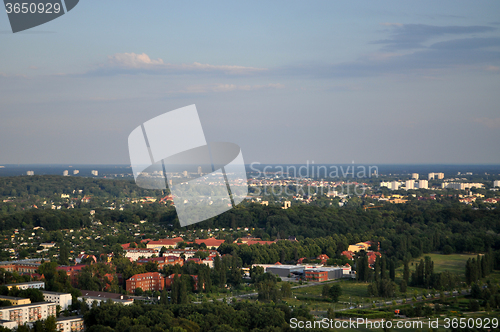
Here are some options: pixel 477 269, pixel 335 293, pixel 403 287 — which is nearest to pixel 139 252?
pixel 335 293

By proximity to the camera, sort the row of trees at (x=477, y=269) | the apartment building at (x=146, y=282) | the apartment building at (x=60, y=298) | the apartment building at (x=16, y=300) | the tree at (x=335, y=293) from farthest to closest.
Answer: the row of trees at (x=477, y=269) < the apartment building at (x=146, y=282) < the tree at (x=335, y=293) < the apartment building at (x=60, y=298) < the apartment building at (x=16, y=300)

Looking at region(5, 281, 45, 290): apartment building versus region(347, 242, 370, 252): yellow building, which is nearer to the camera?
region(5, 281, 45, 290): apartment building

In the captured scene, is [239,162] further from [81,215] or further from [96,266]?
[81,215]

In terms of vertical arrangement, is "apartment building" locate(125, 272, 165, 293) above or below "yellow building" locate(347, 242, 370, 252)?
above

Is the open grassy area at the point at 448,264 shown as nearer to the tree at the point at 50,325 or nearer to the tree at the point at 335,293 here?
the tree at the point at 335,293

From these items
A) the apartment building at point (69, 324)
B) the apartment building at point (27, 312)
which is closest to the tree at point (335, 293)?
the apartment building at point (69, 324)

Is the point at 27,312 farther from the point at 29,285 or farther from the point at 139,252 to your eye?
the point at 139,252

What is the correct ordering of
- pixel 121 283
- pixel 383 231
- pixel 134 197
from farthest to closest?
1. pixel 134 197
2. pixel 383 231
3. pixel 121 283

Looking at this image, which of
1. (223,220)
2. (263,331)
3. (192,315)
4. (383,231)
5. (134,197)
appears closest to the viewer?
(263,331)

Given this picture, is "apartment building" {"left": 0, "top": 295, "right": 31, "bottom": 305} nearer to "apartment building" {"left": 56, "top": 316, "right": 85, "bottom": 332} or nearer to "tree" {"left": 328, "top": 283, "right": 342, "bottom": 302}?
"apartment building" {"left": 56, "top": 316, "right": 85, "bottom": 332}

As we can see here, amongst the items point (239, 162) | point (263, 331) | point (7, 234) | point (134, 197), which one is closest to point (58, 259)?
point (7, 234)

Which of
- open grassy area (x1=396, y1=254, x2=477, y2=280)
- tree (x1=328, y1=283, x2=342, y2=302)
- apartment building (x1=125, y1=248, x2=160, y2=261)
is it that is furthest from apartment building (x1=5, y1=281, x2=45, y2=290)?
open grassy area (x1=396, y1=254, x2=477, y2=280)
